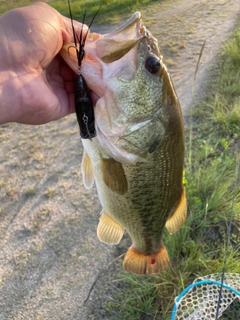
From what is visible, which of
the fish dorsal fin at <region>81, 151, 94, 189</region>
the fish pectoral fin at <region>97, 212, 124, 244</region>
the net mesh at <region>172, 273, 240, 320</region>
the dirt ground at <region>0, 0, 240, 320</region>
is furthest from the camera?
the dirt ground at <region>0, 0, 240, 320</region>

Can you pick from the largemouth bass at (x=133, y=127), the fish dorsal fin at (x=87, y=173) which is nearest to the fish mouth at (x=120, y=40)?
the largemouth bass at (x=133, y=127)

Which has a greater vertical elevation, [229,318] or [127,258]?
[127,258]

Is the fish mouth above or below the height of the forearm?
above

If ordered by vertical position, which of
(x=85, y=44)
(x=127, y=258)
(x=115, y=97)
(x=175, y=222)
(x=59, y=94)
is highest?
(x=85, y=44)

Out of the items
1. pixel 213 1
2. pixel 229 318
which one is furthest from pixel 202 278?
pixel 213 1

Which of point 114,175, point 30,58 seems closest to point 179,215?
point 114,175

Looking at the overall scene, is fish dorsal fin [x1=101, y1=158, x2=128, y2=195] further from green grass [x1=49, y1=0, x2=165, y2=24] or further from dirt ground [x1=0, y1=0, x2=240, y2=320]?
green grass [x1=49, y1=0, x2=165, y2=24]

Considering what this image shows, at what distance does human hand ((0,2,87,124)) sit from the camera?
1.42m

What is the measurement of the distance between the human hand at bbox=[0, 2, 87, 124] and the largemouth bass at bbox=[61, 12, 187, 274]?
0.11 meters

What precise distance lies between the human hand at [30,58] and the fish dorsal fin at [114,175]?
37cm

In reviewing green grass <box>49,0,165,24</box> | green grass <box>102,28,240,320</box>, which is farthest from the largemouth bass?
green grass <box>49,0,165,24</box>

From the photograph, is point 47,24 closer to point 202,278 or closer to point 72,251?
point 202,278

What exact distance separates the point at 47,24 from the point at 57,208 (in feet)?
7.47

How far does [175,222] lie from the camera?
1.83m
